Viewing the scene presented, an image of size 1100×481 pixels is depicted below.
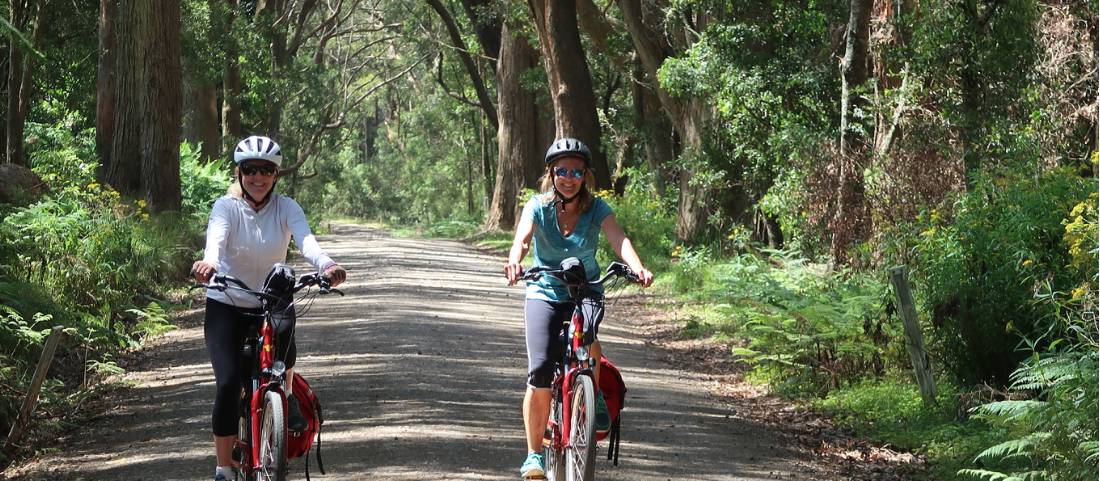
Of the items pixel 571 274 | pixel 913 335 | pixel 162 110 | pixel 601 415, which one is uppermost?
pixel 162 110

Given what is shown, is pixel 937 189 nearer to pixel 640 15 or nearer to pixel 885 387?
pixel 885 387

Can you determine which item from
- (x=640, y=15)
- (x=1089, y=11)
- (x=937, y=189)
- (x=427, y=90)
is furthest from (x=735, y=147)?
(x=427, y=90)

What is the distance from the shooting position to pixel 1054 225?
929cm

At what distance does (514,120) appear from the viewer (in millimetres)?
38562

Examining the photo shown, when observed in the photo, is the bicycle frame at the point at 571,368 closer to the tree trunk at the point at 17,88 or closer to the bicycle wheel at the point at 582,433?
the bicycle wheel at the point at 582,433

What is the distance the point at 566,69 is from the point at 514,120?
895 centimetres

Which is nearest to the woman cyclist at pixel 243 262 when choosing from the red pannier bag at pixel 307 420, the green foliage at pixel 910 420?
the red pannier bag at pixel 307 420

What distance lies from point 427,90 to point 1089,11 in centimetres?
5524

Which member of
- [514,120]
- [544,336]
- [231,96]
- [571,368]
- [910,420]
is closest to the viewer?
[571,368]

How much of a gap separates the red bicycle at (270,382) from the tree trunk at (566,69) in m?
23.2

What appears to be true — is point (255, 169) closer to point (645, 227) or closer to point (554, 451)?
point (554, 451)

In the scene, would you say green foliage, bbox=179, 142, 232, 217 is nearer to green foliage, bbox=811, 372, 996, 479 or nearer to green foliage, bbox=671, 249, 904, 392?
green foliage, bbox=671, 249, 904, 392

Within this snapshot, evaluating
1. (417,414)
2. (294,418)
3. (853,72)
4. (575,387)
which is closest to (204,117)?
(853,72)

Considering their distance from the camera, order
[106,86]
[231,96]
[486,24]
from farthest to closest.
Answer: [231,96] → [486,24] → [106,86]
